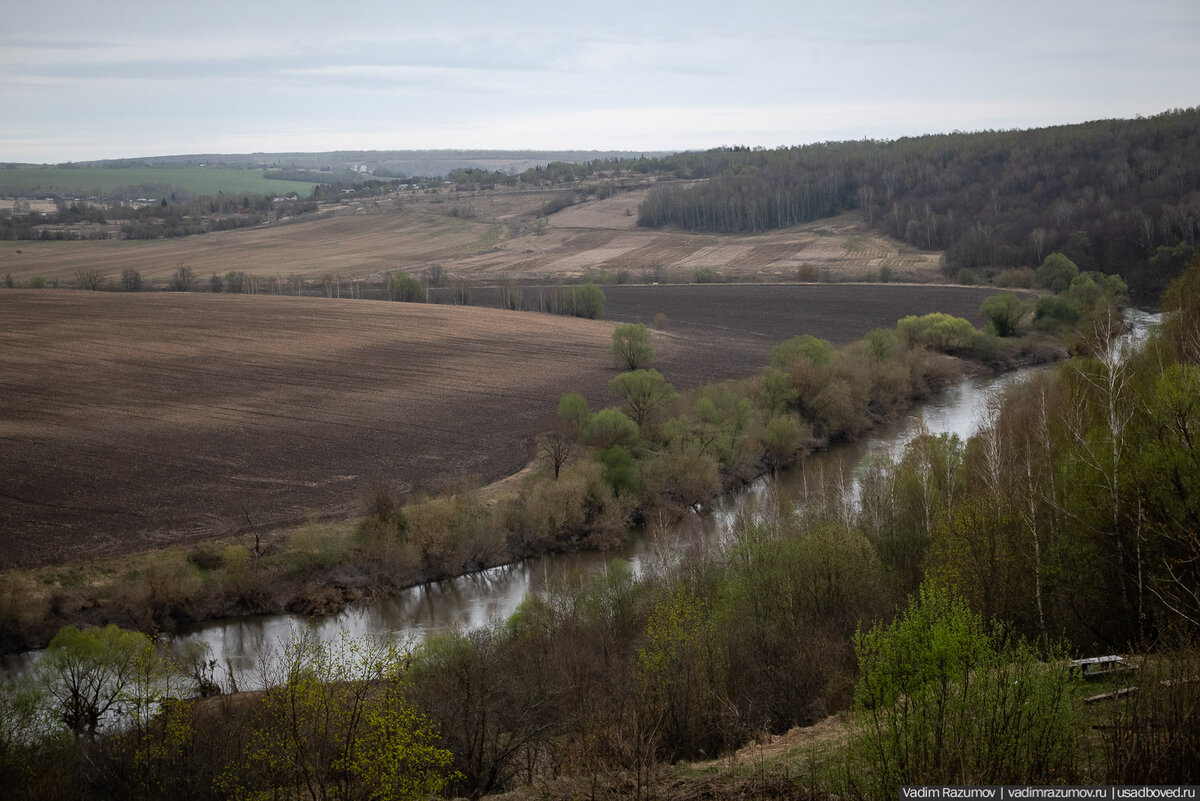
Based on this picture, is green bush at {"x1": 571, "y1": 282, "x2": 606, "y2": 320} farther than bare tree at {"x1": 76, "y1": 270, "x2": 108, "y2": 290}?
No

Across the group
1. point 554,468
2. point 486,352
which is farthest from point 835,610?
point 486,352

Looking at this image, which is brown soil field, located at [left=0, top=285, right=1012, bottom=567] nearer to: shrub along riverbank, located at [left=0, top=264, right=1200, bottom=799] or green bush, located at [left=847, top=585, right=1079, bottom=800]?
shrub along riverbank, located at [left=0, top=264, right=1200, bottom=799]

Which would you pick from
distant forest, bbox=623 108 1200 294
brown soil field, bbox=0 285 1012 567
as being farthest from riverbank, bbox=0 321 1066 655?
distant forest, bbox=623 108 1200 294

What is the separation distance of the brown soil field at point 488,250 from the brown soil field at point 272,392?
17442 millimetres

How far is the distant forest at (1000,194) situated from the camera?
89.2 metres

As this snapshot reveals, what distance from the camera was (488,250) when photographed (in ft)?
354

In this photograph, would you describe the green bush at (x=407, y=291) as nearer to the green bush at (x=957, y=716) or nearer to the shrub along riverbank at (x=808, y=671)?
the shrub along riverbank at (x=808, y=671)

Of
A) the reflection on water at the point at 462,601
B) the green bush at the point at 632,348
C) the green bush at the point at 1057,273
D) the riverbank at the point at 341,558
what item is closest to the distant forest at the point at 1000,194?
the green bush at the point at 1057,273

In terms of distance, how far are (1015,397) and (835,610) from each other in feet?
67.8

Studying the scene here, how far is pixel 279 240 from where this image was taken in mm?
110625

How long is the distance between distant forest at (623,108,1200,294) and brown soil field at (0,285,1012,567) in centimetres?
2051

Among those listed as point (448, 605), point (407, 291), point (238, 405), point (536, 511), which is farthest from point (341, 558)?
point (407, 291)

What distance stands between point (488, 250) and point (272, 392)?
204 feet

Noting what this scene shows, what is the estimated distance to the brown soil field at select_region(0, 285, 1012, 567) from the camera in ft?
109
